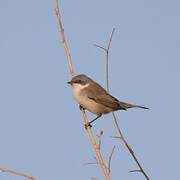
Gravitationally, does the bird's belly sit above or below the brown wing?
below

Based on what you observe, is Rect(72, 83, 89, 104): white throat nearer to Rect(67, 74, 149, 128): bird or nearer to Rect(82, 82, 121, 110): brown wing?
Rect(67, 74, 149, 128): bird

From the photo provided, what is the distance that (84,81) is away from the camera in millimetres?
7117

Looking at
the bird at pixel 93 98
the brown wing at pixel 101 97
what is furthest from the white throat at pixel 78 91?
the brown wing at pixel 101 97

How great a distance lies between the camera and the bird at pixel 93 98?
278 inches

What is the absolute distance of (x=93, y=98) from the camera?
7258 millimetres

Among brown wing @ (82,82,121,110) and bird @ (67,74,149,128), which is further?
brown wing @ (82,82,121,110)

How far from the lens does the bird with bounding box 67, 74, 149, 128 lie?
705cm

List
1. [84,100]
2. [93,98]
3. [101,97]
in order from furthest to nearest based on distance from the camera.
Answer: [101,97] < [93,98] < [84,100]

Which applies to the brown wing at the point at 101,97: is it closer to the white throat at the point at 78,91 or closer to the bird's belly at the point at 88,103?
the bird's belly at the point at 88,103

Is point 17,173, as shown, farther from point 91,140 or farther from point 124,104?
point 124,104

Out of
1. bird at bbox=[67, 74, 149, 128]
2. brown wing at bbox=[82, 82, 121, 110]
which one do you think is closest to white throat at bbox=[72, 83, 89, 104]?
bird at bbox=[67, 74, 149, 128]

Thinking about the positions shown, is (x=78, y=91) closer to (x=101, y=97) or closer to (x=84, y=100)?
(x=84, y=100)

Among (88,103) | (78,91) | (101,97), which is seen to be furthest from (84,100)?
→ (101,97)

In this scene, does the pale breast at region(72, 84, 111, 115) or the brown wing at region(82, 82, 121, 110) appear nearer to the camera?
the pale breast at region(72, 84, 111, 115)
